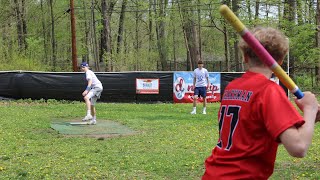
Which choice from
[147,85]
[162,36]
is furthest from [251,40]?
[162,36]

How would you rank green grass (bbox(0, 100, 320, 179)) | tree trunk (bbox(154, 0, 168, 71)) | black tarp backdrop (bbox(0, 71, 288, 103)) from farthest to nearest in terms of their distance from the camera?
tree trunk (bbox(154, 0, 168, 71))
black tarp backdrop (bbox(0, 71, 288, 103))
green grass (bbox(0, 100, 320, 179))

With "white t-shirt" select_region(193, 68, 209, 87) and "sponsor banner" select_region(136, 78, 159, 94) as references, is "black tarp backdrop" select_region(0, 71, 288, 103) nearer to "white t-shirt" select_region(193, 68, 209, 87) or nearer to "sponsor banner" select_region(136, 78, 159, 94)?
"sponsor banner" select_region(136, 78, 159, 94)

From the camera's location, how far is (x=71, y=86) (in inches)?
837

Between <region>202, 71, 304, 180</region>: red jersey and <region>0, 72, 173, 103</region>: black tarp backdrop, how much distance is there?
61.9 ft

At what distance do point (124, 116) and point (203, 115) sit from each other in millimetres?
2674

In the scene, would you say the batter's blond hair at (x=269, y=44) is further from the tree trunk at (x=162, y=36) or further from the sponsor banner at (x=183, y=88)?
the tree trunk at (x=162, y=36)

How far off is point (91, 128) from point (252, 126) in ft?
33.7

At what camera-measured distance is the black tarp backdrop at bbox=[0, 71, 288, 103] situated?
21094 mm

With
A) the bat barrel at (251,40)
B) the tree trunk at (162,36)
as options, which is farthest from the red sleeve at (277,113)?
the tree trunk at (162,36)

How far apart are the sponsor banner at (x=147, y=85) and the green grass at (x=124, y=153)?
6930mm

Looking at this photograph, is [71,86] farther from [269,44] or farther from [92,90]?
[269,44]

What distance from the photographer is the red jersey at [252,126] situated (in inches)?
92.6

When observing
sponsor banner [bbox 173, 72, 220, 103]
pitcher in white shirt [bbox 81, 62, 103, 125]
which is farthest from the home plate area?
sponsor banner [bbox 173, 72, 220, 103]

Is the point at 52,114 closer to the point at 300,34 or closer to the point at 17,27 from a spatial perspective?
the point at 300,34
